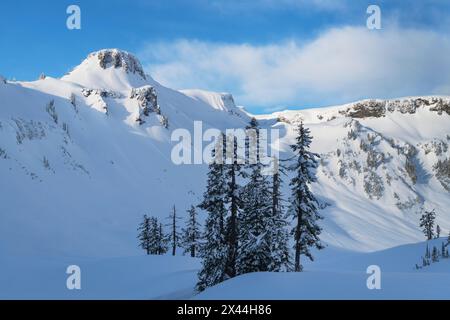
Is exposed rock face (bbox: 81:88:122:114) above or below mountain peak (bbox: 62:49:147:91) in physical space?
below

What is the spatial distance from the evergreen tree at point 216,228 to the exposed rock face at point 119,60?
172m

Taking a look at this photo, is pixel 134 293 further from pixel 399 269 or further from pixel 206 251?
pixel 399 269

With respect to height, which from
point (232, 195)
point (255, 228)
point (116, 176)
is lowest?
point (255, 228)

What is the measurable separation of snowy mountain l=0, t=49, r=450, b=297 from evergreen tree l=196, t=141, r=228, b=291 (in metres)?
3.89

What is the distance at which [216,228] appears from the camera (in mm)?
27625

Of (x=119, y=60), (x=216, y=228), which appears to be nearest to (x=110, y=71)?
(x=119, y=60)

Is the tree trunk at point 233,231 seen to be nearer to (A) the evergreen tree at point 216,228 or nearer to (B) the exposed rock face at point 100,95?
(A) the evergreen tree at point 216,228

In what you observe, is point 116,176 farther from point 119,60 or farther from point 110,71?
point 119,60

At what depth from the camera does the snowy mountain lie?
214 feet

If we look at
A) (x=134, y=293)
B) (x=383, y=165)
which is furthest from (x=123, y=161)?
(x=383, y=165)

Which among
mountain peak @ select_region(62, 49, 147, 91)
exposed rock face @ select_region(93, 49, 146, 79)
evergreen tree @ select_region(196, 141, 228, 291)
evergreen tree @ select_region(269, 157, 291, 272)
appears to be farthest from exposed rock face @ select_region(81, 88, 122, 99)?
evergreen tree @ select_region(269, 157, 291, 272)

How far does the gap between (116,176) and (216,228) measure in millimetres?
74083

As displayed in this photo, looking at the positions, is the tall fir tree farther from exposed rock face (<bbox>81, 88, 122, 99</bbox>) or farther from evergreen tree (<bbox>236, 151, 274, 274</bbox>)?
exposed rock face (<bbox>81, 88, 122, 99</bbox>)
